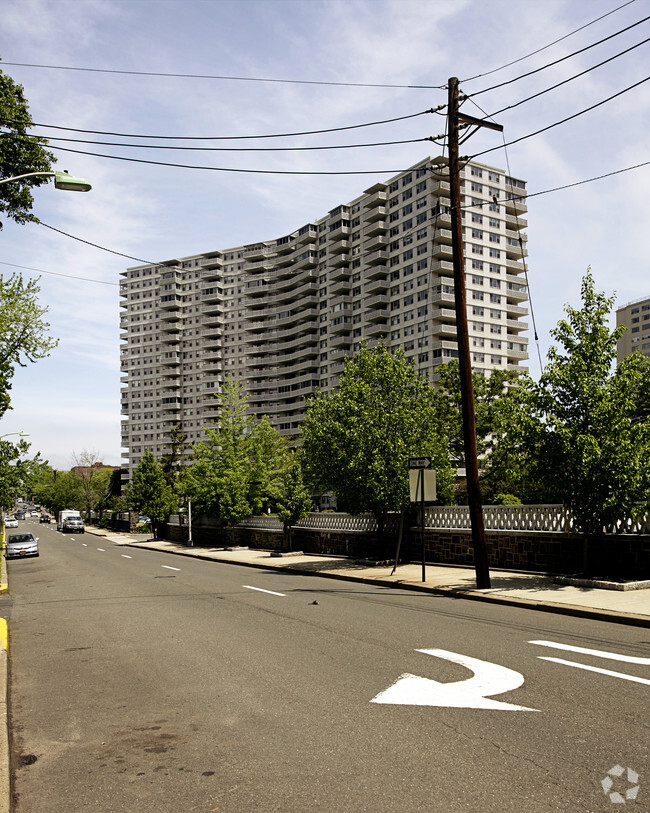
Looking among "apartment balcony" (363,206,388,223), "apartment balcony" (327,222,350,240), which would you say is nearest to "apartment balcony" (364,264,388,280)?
"apartment balcony" (363,206,388,223)

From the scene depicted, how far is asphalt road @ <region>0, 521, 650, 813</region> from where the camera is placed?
4.29 metres

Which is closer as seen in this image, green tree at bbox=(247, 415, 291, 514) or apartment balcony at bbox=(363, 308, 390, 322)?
green tree at bbox=(247, 415, 291, 514)

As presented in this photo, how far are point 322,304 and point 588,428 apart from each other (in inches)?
4465

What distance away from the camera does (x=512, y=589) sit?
14.4 meters

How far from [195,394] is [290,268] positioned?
4003 cm

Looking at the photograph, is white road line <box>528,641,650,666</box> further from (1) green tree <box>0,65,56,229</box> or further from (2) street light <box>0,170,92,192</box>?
(1) green tree <box>0,65,56,229</box>

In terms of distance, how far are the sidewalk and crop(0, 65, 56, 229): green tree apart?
1556cm

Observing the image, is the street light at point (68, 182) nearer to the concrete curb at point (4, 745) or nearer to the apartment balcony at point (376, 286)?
the concrete curb at point (4, 745)

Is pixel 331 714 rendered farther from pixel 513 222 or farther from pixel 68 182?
pixel 513 222

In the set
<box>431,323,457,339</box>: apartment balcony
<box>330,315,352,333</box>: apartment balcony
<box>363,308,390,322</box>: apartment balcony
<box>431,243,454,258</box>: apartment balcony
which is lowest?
<box>431,323,457,339</box>: apartment balcony

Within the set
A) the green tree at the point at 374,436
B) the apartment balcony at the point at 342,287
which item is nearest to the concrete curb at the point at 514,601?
the green tree at the point at 374,436

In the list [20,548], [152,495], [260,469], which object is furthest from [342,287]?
[20,548]

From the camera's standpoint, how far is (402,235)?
102 meters

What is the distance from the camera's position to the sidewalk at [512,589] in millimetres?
11232
